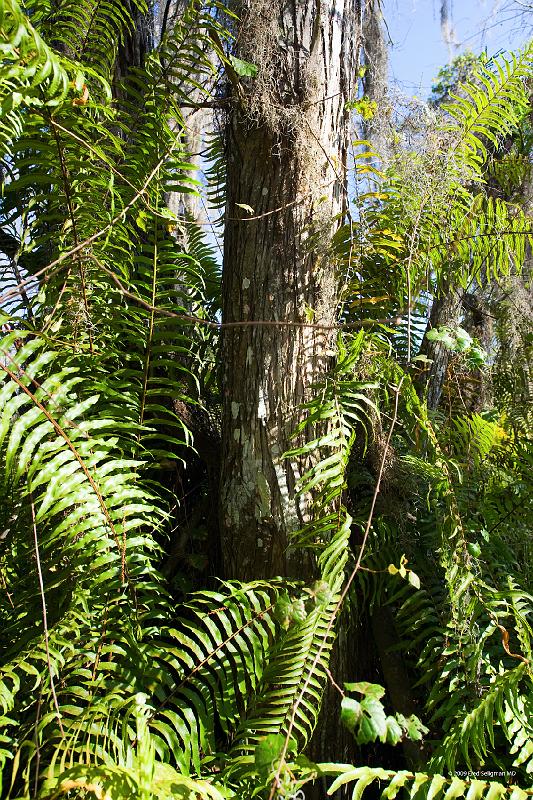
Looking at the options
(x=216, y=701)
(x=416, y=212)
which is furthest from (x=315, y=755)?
(x=416, y=212)

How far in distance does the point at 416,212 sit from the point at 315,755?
6.05 feet

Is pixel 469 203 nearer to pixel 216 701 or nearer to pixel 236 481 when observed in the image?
pixel 236 481

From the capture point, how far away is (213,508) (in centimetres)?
234

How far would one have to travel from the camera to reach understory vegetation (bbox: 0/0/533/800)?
57.7 inches

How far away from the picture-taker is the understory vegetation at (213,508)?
1467 mm

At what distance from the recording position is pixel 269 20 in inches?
82.4

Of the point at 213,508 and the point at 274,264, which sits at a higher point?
the point at 274,264

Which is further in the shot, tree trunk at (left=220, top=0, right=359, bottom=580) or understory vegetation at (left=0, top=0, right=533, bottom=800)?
tree trunk at (left=220, top=0, right=359, bottom=580)

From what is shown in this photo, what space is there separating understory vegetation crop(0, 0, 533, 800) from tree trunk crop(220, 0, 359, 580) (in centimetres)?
7

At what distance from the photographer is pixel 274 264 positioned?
2068 mm

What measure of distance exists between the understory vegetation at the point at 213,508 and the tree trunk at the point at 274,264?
7 cm

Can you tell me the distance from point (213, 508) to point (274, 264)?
937 mm

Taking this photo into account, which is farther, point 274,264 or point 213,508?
point 213,508

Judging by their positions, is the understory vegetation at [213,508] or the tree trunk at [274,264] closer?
the understory vegetation at [213,508]
